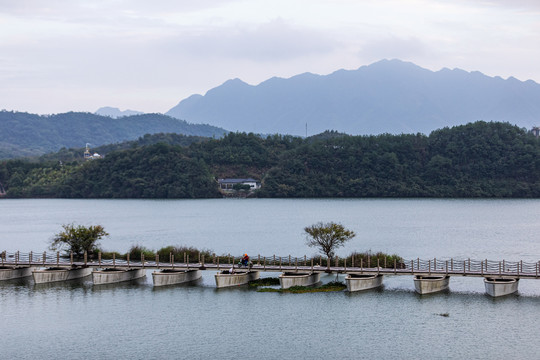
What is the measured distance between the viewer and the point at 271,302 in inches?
1368

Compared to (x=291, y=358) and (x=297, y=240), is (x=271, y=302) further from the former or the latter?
(x=297, y=240)

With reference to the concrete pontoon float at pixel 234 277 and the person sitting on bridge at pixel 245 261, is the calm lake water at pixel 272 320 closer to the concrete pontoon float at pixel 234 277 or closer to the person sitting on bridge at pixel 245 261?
the concrete pontoon float at pixel 234 277

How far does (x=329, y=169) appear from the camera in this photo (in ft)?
420

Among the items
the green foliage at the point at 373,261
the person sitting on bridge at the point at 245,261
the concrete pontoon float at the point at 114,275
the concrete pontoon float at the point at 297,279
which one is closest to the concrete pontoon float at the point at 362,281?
the green foliage at the point at 373,261

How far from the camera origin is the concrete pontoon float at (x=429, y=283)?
35.7m

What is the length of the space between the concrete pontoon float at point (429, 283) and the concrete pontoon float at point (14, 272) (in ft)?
72.7

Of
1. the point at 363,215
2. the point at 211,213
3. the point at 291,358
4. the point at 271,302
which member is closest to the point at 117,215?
the point at 211,213

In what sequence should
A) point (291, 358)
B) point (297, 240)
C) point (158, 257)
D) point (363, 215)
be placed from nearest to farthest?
point (291, 358), point (158, 257), point (297, 240), point (363, 215)

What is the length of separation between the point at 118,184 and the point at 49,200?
13.9m

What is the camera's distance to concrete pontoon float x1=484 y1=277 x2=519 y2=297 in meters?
34.7

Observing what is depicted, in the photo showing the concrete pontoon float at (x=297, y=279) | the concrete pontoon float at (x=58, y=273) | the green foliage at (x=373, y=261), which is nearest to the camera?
the concrete pontoon float at (x=297, y=279)

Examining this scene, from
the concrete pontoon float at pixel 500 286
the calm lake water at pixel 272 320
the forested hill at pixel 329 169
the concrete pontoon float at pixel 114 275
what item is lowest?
the calm lake water at pixel 272 320

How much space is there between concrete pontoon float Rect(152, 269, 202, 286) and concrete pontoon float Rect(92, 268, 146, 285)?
158cm

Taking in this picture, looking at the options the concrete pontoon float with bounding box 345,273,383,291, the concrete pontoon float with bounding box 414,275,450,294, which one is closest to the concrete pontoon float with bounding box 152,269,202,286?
the concrete pontoon float with bounding box 345,273,383,291
